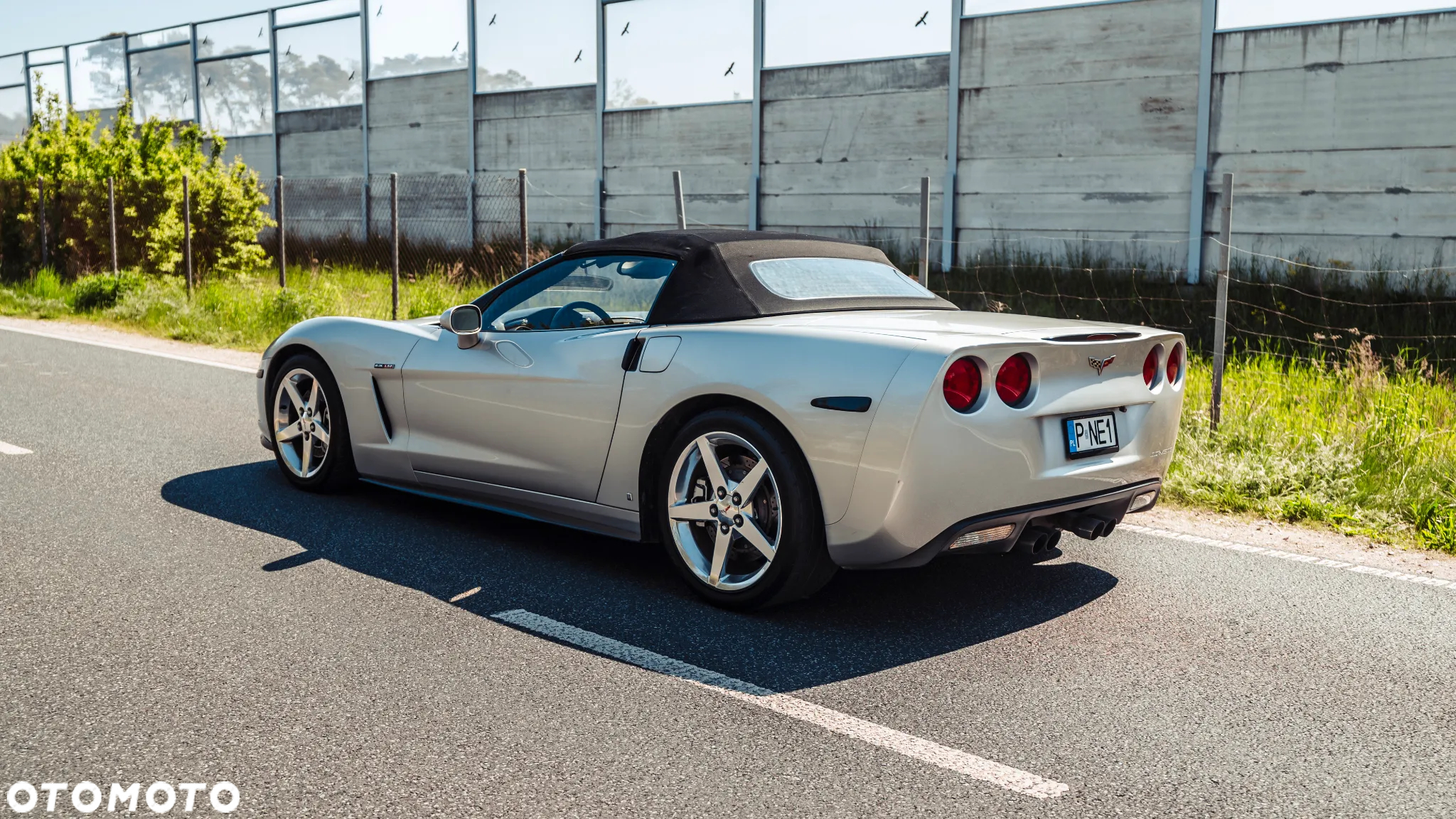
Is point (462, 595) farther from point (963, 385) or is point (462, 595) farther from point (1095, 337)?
point (1095, 337)

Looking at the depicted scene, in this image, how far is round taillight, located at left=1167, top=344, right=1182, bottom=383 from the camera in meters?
4.77

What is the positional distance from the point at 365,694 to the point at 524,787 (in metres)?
0.81

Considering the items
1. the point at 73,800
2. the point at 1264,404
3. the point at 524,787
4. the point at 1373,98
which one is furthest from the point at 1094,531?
the point at 1373,98

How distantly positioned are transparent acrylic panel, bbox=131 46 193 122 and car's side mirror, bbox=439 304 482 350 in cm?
2860

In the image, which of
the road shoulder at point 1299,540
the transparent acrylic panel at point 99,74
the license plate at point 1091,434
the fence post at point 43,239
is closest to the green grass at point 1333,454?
the road shoulder at point 1299,540

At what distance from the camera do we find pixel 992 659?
156 inches

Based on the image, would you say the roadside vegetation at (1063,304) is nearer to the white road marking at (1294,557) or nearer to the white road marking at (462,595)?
the white road marking at (1294,557)

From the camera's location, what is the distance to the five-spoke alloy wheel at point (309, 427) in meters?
6.00

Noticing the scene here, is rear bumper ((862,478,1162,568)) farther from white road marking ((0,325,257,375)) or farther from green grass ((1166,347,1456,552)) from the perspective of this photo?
white road marking ((0,325,257,375))

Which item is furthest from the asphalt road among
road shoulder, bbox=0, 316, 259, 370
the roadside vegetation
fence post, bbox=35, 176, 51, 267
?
fence post, bbox=35, 176, 51, 267

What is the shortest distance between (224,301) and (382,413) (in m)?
11.1

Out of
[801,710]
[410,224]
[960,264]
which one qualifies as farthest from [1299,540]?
[410,224]

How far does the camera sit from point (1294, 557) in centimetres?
540

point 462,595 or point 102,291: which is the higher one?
point 102,291
